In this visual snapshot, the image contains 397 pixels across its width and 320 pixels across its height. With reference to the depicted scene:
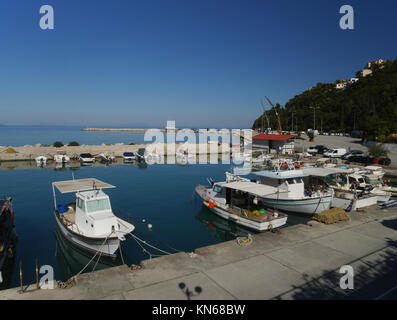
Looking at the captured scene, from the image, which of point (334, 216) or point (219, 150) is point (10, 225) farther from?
point (219, 150)

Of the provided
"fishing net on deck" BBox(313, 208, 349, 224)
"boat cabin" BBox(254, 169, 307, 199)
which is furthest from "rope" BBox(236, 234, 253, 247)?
"boat cabin" BBox(254, 169, 307, 199)

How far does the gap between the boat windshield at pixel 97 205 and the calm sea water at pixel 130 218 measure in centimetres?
315

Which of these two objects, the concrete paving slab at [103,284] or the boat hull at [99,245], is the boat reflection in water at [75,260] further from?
the concrete paving slab at [103,284]

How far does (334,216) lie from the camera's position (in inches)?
722

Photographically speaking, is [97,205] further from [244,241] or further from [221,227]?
[221,227]

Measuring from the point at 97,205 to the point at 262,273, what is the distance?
1097cm

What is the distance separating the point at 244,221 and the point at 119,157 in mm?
58751

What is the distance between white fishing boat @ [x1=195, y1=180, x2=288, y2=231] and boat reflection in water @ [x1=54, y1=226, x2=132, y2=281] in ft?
29.4

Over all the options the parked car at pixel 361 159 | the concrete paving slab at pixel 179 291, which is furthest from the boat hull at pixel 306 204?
the parked car at pixel 361 159

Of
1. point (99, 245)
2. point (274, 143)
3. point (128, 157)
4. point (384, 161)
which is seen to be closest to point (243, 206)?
point (99, 245)

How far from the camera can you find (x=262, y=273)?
11.6 meters

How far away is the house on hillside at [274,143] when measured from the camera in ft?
218

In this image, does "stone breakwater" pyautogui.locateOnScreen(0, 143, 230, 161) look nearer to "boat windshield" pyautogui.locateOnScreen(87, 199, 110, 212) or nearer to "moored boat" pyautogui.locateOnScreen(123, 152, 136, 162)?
"moored boat" pyautogui.locateOnScreen(123, 152, 136, 162)

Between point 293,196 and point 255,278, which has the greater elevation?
point 293,196
